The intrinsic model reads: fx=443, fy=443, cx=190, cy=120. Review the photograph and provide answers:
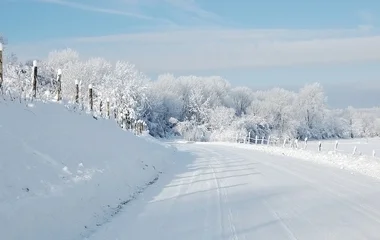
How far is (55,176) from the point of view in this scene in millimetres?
8844

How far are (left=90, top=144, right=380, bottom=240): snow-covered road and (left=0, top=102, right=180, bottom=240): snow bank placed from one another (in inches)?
20.8

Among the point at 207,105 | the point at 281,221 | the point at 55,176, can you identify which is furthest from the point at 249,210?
the point at 207,105

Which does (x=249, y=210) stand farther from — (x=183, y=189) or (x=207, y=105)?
(x=207, y=105)

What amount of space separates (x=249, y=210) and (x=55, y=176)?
4.30 m

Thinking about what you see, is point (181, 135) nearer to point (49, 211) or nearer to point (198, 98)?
point (198, 98)

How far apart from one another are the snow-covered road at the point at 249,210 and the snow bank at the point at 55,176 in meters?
0.53

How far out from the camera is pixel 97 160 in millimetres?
12031

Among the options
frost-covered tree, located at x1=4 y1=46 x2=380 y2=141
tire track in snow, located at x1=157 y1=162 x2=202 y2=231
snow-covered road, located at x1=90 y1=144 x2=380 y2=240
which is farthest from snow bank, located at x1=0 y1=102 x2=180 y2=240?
frost-covered tree, located at x1=4 y1=46 x2=380 y2=141

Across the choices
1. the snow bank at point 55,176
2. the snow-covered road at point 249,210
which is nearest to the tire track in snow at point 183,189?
the snow-covered road at point 249,210

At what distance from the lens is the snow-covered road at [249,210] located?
26.0 ft

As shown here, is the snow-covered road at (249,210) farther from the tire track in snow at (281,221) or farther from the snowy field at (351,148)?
the snowy field at (351,148)

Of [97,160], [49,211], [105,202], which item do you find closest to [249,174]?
[97,160]

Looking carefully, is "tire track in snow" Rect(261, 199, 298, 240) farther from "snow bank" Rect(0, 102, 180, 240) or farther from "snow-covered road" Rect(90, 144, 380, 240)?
"snow bank" Rect(0, 102, 180, 240)

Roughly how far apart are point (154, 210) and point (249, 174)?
855 centimetres
